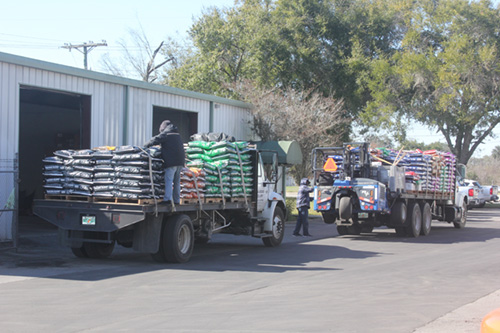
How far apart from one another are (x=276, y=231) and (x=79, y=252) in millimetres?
5288

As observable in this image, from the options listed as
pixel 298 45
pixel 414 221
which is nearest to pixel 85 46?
pixel 298 45

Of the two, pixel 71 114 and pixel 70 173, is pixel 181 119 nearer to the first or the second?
pixel 71 114

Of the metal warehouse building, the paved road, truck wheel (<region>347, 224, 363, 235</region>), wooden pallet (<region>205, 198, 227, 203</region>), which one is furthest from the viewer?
truck wheel (<region>347, 224, 363, 235</region>)

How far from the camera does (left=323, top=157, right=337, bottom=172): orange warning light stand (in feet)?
62.1

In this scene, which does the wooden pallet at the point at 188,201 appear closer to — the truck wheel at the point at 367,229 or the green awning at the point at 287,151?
the truck wheel at the point at 367,229

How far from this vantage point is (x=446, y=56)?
35.2 m

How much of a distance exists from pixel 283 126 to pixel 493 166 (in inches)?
3866

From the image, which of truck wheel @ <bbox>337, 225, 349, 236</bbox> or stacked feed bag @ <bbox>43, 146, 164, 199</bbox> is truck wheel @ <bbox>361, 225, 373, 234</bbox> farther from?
stacked feed bag @ <bbox>43, 146, 164, 199</bbox>

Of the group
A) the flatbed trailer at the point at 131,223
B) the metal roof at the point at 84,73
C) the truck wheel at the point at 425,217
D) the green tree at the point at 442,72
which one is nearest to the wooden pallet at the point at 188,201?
the flatbed trailer at the point at 131,223

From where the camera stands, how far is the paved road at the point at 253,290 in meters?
7.26

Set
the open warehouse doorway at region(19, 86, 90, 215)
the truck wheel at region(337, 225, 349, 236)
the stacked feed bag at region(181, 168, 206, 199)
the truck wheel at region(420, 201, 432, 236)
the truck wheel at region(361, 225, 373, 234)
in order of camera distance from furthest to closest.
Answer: the open warehouse doorway at region(19, 86, 90, 215), the truck wheel at region(361, 225, 373, 234), the truck wheel at region(420, 201, 432, 236), the truck wheel at region(337, 225, 349, 236), the stacked feed bag at region(181, 168, 206, 199)

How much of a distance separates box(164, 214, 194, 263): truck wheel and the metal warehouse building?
3714mm

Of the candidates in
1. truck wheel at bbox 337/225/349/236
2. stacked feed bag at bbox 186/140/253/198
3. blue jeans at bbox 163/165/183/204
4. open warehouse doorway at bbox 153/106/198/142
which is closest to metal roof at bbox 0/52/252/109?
open warehouse doorway at bbox 153/106/198/142

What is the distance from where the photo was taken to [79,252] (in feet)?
42.9
